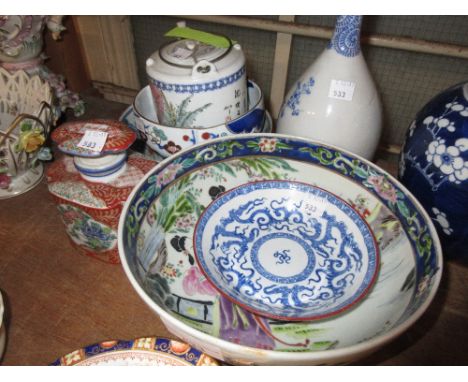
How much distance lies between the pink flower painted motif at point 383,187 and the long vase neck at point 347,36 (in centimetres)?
19

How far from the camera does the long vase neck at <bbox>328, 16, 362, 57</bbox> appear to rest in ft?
1.76

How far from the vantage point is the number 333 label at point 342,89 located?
22.4 inches

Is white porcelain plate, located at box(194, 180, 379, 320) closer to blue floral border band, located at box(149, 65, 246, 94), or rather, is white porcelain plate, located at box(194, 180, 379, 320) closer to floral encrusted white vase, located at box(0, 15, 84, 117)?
blue floral border band, located at box(149, 65, 246, 94)

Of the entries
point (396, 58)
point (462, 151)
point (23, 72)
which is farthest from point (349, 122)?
point (23, 72)

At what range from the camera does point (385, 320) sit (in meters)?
0.44

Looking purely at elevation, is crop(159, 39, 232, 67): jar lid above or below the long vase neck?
below

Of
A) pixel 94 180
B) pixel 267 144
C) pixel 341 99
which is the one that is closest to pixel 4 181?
pixel 94 180

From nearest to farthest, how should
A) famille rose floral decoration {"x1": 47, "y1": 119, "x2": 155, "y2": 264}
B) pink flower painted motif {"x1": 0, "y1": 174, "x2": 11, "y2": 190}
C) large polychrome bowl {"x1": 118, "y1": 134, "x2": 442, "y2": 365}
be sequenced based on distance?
1. large polychrome bowl {"x1": 118, "y1": 134, "x2": 442, "y2": 365}
2. famille rose floral decoration {"x1": 47, "y1": 119, "x2": 155, "y2": 264}
3. pink flower painted motif {"x1": 0, "y1": 174, "x2": 11, "y2": 190}

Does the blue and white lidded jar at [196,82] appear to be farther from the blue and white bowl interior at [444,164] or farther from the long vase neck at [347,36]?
the blue and white bowl interior at [444,164]

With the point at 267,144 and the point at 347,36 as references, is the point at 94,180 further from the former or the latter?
the point at 347,36

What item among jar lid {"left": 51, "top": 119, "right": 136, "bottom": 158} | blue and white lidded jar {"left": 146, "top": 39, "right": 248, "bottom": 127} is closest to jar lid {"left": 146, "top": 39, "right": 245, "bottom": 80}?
blue and white lidded jar {"left": 146, "top": 39, "right": 248, "bottom": 127}

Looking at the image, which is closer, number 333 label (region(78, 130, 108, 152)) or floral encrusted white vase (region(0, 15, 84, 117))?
number 333 label (region(78, 130, 108, 152))

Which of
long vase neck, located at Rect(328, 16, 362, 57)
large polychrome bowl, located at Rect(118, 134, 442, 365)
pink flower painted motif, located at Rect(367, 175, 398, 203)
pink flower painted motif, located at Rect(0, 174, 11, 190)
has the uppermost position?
long vase neck, located at Rect(328, 16, 362, 57)

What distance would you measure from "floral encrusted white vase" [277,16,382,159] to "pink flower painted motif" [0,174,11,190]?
1.77ft
